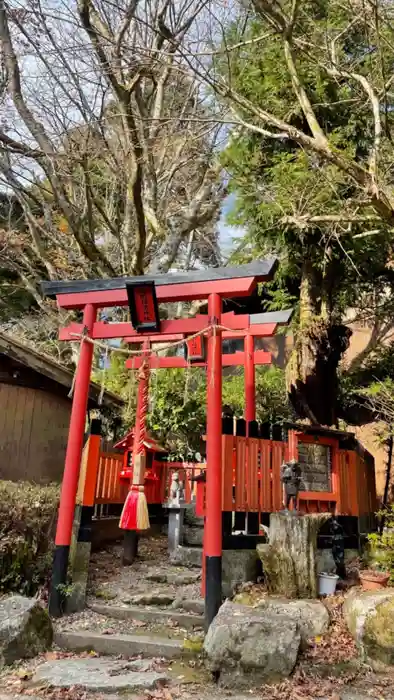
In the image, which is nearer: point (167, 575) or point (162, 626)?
point (162, 626)

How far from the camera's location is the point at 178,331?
23.6 ft

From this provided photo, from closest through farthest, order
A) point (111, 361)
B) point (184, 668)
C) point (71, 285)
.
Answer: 1. point (184, 668)
2. point (71, 285)
3. point (111, 361)

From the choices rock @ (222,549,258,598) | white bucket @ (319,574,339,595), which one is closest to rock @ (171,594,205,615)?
rock @ (222,549,258,598)

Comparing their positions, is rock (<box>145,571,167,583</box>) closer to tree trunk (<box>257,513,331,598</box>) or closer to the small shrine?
the small shrine

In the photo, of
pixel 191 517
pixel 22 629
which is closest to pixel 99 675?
pixel 22 629

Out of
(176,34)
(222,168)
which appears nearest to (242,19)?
(176,34)

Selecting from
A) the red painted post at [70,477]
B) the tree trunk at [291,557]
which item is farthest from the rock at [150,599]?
the tree trunk at [291,557]

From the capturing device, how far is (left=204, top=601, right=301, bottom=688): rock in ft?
14.7

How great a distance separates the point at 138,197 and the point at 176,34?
121 inches

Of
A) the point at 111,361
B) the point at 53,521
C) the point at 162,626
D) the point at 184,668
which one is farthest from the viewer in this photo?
the point at 111,361

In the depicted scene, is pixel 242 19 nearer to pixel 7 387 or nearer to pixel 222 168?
pixel 222 168

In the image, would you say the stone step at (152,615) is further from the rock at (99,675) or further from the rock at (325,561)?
the rock at (325,561)

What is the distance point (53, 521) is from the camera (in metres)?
6.84

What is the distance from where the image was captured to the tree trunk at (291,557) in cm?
592
